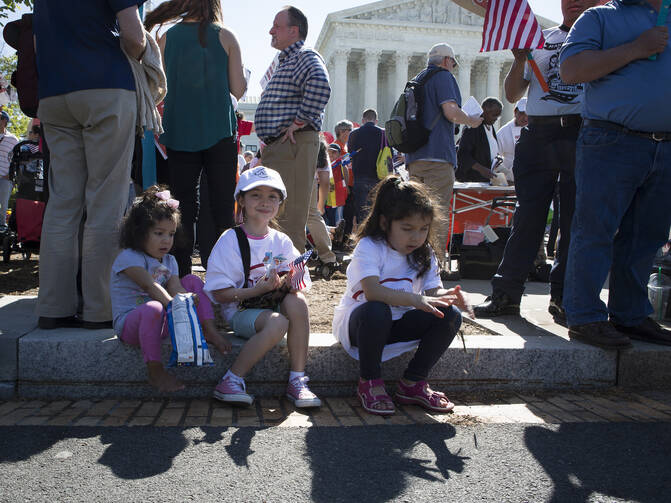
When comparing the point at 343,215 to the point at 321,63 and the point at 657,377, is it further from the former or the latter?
the point at 657,377

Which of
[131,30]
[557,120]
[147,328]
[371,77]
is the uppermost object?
[371,77]

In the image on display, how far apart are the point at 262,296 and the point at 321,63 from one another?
214cm

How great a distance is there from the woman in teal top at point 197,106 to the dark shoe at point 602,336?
2.14 m

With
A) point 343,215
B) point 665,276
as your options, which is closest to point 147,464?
point 665,276

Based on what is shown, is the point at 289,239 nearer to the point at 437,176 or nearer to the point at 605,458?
the point at 605,458

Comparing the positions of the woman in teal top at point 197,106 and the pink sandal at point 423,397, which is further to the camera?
the woman in teal top at point 197,106

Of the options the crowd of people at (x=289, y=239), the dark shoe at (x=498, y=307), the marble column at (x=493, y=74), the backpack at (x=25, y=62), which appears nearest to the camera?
the crowd of people at (x=289, y=239)

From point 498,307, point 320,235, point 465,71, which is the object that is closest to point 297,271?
point 498,307

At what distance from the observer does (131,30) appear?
9.72 feet

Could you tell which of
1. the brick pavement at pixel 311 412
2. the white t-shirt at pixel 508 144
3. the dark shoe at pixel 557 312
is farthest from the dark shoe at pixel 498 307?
the white t-shirt at pixel 508 144

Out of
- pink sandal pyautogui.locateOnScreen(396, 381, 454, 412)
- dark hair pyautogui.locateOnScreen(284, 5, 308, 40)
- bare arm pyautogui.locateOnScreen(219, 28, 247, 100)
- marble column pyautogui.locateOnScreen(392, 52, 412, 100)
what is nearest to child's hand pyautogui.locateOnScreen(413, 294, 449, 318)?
pink sandal pyautogui.locateOnScreen(396, 381, 454, 412)

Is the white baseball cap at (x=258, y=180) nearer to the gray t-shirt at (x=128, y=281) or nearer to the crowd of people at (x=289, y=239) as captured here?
the crowd of people at (x=289, y=239)

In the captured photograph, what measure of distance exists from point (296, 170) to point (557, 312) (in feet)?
6.67

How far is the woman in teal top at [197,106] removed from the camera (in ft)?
12.2
